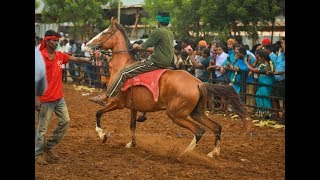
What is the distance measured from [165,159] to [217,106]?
17.8 feet

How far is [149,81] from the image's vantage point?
896 cm

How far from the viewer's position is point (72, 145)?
9.27m

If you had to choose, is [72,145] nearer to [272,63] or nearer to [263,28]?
[272,63]

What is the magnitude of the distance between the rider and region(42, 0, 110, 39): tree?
17263mm

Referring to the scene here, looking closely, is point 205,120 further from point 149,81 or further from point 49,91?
point 49,91

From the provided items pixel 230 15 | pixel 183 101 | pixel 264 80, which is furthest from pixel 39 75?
pixel 230 15

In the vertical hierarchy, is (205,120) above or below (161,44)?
below

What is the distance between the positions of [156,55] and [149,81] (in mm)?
474

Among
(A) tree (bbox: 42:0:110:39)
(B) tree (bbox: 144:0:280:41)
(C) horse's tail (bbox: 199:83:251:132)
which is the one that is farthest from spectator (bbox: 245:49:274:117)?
(A) tree (bbox: 42:0:110:39)

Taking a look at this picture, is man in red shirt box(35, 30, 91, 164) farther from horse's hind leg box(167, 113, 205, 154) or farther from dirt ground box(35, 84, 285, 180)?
horse's hind leg box(167, 113, 205, 154)

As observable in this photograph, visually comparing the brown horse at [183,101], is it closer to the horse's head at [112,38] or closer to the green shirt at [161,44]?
the green shirt at [161,44]

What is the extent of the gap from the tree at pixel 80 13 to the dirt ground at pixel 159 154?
14.6 m
